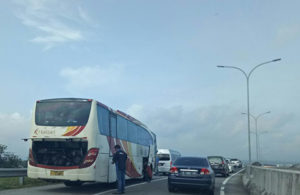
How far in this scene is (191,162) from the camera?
16.8m

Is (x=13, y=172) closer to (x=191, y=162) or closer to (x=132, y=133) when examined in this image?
(x=132, y=133)

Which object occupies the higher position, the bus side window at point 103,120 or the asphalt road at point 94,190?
the bus side window at point 103,120

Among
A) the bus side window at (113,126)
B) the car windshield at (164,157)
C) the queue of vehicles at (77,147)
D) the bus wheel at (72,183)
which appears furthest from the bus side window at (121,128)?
the car windshield at (164,157)

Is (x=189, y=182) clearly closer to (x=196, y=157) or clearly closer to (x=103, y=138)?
(x=196, y=157)

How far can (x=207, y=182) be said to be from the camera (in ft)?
52.2

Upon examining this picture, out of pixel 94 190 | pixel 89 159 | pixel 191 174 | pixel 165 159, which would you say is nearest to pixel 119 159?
pixel 89 159

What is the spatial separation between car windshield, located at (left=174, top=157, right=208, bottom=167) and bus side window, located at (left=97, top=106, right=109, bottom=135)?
333 cm

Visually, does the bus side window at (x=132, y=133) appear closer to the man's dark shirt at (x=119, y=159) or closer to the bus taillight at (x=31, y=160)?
the man's dark shirt at (x=119, y=159)

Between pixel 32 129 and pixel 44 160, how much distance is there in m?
1.24

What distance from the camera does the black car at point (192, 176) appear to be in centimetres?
1592

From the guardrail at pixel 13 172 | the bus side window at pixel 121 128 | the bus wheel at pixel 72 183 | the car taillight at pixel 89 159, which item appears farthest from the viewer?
the bus side window at pixel 121 128

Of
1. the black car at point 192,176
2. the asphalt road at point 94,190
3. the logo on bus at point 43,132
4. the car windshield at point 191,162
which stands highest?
the logo on bus at point 43,132

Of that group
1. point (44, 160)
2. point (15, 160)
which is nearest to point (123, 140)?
point (44, 160)

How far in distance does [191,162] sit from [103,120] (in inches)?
161
